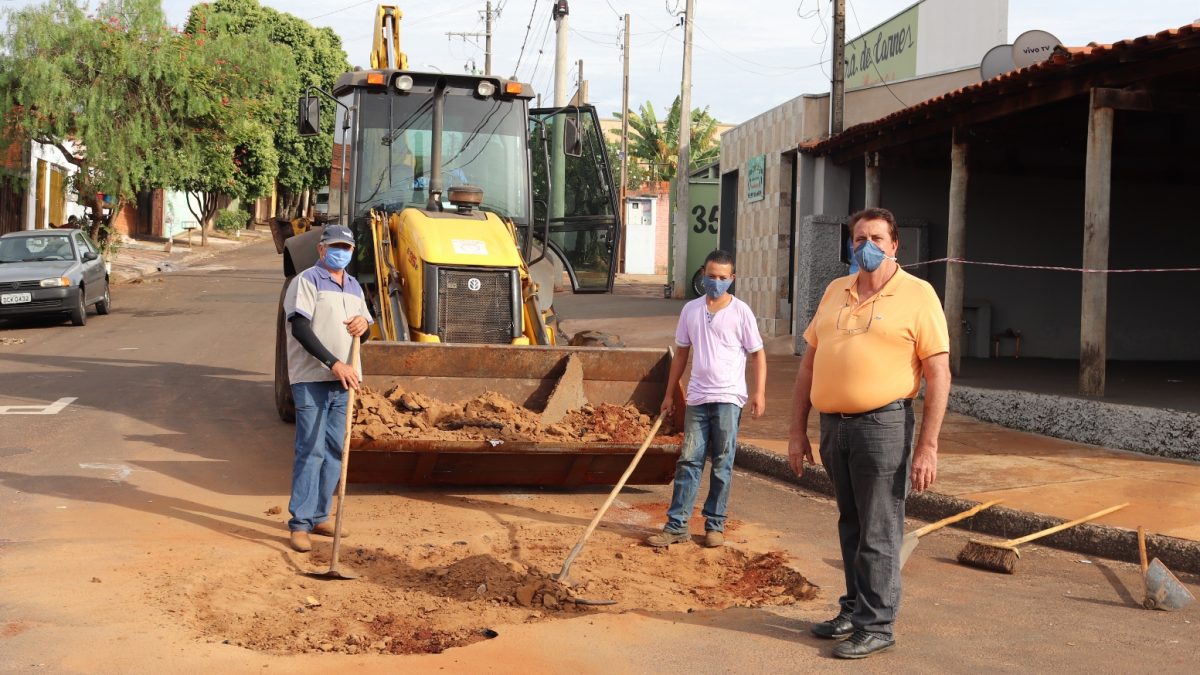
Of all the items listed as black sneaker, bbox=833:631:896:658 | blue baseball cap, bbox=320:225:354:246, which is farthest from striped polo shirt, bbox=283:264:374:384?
black sneaker, bbox=833:631:896:658

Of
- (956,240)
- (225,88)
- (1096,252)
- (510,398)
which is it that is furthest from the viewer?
(225,88)

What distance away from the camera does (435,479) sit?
8.35m

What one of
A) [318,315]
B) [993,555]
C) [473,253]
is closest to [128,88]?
[473,253]

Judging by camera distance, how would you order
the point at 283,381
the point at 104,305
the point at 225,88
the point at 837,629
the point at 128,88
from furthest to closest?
the point at 225,88
the point at 128,88
the point at 104,305
the point at 283,381
the point at 837,629

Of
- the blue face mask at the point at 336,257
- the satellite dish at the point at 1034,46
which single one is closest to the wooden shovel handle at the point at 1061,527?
the blue face mask at the point at 336,257

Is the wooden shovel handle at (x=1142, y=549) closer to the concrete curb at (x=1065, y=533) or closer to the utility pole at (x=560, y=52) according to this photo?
the concrete curb at (x=1065, y=533)

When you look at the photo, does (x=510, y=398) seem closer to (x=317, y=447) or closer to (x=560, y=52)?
(x=317, y=447)

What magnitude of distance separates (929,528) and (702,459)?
1368 millimetres

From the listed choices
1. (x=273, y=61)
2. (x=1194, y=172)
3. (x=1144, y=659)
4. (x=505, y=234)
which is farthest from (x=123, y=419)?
(x=273, y=61)

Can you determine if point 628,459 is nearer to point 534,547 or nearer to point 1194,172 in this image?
point 534,547

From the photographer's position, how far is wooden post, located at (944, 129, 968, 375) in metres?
13.9

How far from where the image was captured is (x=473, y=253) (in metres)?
9.38

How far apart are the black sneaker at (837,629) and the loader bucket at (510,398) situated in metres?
2.88

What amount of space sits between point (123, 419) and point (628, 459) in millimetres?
5482
